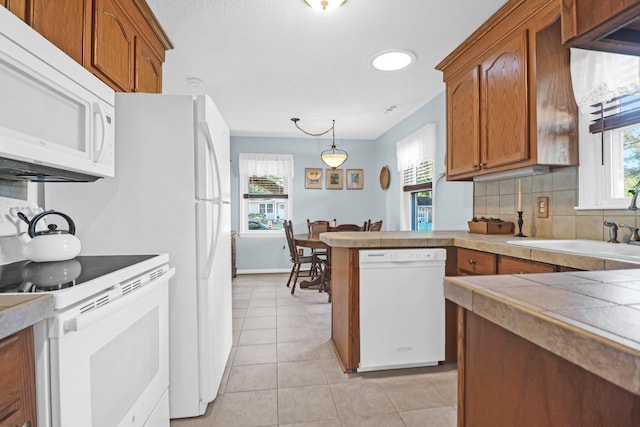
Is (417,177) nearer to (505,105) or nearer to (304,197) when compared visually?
(304,197)

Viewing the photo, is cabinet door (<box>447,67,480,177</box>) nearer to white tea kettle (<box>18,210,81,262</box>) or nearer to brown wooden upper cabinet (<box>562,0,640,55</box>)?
brown wooden upper cabinet (<box>562,0,640,55</box>)

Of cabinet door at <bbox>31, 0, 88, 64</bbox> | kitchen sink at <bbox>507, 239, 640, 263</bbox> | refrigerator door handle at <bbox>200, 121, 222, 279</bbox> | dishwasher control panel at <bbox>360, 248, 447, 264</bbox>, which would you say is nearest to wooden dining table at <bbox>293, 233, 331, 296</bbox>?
dishwasher control panel at <bbox>360, 248, 447, 264</bbox>

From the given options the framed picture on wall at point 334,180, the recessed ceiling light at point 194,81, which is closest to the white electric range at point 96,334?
the recessed ceiling light at point 194,81

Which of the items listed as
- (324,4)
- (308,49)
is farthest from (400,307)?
(308,49)

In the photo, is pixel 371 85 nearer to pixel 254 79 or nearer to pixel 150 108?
pixel 254 79

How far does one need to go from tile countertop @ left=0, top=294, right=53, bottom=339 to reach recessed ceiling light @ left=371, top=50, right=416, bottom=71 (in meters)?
2.61

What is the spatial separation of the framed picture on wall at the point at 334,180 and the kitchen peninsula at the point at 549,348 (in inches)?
190

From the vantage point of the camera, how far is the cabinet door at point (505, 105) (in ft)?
6.12

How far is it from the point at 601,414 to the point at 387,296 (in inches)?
60.7

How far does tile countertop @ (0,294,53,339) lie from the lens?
0.61 m

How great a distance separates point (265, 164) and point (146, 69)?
3166 millimetres

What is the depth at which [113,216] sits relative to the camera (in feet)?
5.04

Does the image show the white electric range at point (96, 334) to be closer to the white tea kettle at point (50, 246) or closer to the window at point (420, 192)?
the white tea kettle at point (50, 246)

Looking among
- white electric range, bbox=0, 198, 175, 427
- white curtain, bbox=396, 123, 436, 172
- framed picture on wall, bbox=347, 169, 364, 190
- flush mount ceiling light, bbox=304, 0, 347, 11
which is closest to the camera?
white electric range, bbox=0, 198, 175, 427
